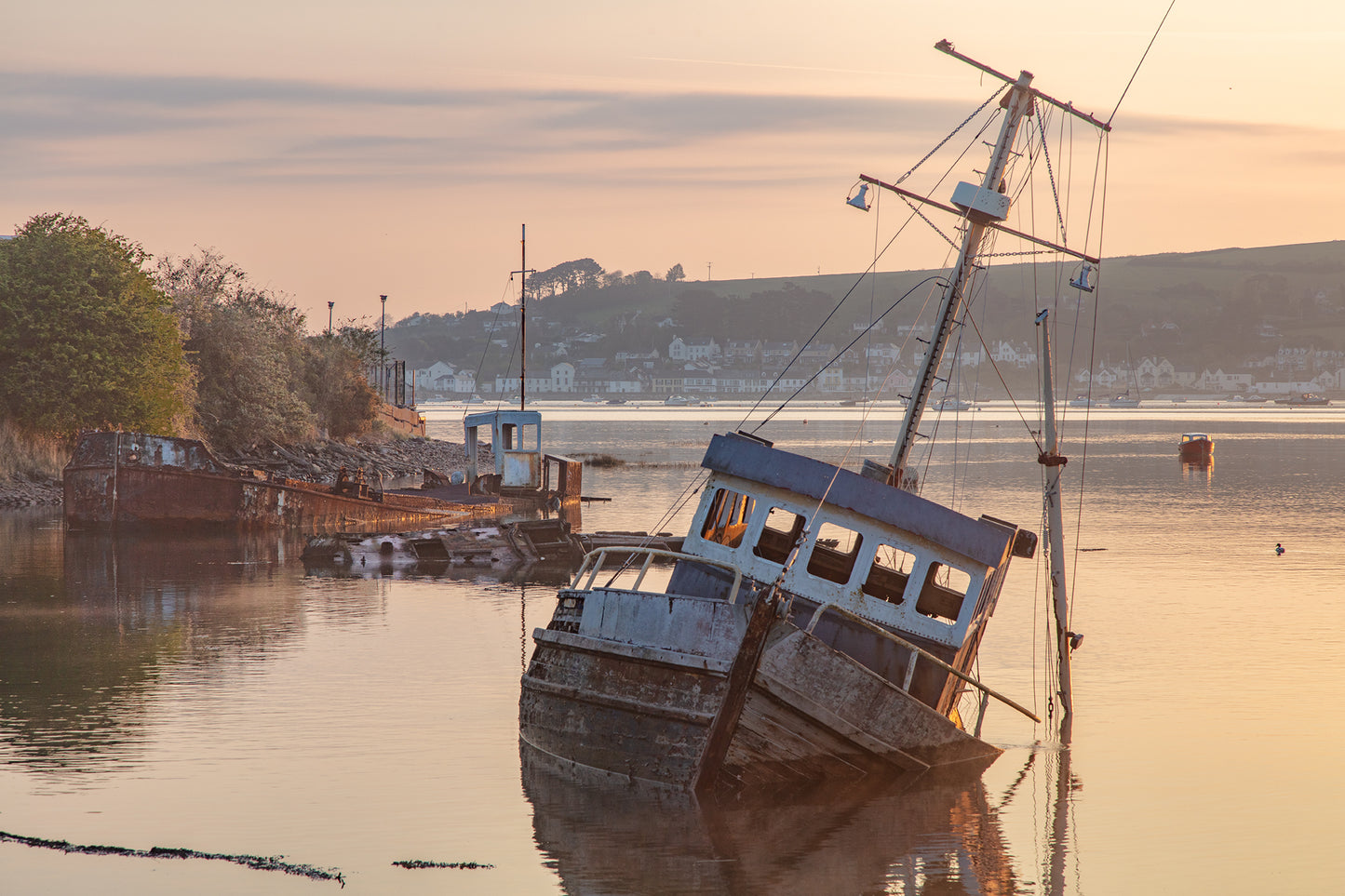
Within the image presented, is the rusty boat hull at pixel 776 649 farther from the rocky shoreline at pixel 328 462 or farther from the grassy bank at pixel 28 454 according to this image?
the grassy bank at pixel 28 454

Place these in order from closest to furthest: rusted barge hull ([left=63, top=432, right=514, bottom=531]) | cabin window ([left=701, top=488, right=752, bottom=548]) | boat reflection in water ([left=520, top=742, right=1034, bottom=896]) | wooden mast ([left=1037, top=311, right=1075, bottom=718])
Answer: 1. boat reflection in water ([left=520, top=742, right=1034, bottom=896])
2. cabin window ([left=701, top=488, right=752, bottom=548])
3. wooden mast ([left=1037, top=311, right=1075, bottom=718])
4. rusted barge hull ([left=63, top=432, right=514, bottom=531])

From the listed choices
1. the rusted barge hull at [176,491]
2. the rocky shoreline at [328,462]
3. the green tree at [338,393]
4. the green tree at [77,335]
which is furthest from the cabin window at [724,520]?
the green tree at [338,393]

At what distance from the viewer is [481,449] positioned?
10506 cm

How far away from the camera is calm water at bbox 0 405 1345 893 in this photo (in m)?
15.3

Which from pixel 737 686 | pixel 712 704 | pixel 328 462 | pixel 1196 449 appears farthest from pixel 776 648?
pixel 1196 449

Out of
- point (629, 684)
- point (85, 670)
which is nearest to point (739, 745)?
point (629, 684)

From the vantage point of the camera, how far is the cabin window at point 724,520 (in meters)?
19.1

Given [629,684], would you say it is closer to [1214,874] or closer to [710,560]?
[710,560]

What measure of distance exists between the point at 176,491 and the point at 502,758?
3241cm

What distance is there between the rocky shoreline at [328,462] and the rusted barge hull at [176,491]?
8866 millimetres

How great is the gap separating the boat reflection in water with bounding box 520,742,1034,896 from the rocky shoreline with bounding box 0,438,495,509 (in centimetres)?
4407

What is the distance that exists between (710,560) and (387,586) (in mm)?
21050

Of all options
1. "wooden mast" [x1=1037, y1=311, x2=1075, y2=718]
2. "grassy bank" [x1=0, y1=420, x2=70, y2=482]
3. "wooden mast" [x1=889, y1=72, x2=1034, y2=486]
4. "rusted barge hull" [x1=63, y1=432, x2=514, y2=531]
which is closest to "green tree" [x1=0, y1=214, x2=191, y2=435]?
"grassy bank" [x1=0, y1=420, x2=70, y2=482]

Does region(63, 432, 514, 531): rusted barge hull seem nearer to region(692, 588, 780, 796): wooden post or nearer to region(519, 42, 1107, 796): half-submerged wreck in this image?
region(519, 42, 1107, 796): half-submerged wreck
